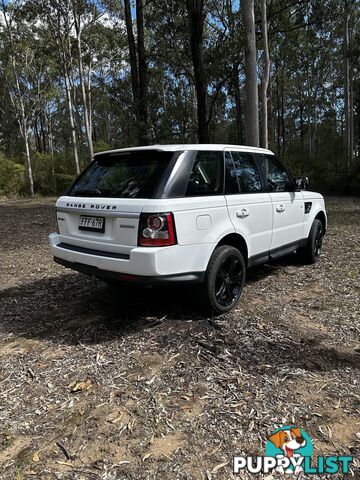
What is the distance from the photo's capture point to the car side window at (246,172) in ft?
14.4

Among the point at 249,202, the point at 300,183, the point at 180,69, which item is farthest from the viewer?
the point at 180,69

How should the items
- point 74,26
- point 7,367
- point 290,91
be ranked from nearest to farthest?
point 7,367, point 74,26, point 290,91

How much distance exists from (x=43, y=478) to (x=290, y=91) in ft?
151

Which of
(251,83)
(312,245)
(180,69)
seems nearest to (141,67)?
(180,69)

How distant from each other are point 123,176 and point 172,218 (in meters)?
0.83

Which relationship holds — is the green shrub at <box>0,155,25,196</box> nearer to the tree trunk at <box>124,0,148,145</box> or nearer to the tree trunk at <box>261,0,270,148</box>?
the tree trunk at <box>124,0,148,145</box>

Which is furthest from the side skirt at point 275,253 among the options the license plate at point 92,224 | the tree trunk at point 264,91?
the tree trunk at point 264,91

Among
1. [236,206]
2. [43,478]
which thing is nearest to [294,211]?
[236,206]

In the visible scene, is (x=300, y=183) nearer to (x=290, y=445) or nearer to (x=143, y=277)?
(x=143, y=277)

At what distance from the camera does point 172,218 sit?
3359mm

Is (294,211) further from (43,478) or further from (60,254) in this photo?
(43,478)

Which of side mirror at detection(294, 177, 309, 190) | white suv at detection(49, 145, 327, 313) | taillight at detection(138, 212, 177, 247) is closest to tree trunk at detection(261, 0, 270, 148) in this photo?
side mirror at detection(294, 177, 309, 190)

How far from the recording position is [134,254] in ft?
11.0

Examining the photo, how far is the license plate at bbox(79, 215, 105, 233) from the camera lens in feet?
12.2
